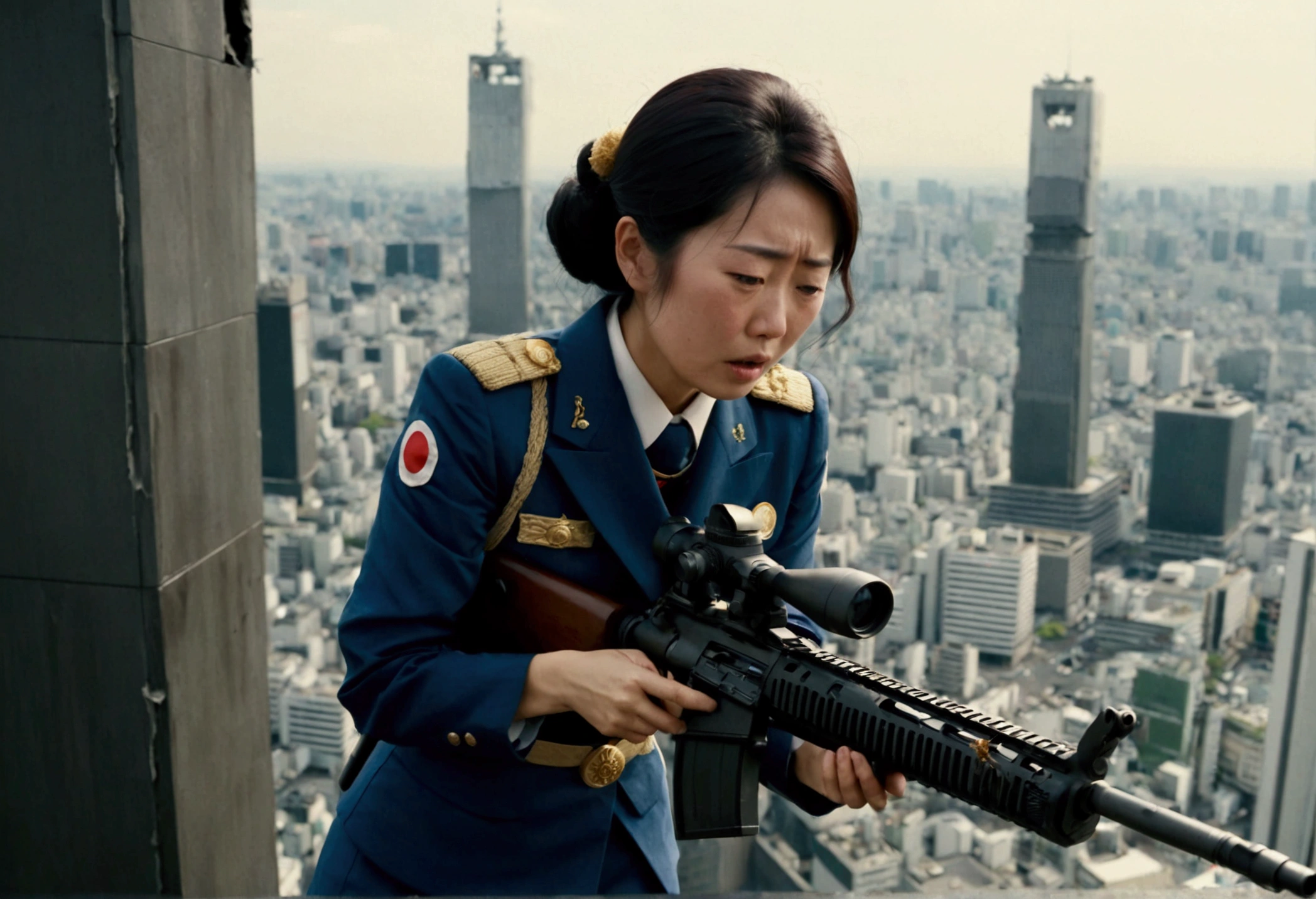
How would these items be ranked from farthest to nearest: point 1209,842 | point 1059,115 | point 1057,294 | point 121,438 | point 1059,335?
1. point 1059,335
2. point 1057,294
3. point 1059,115
4. point 121,438
5. point 1209,842

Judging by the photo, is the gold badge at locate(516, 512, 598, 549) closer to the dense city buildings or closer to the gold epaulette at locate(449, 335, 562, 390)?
the gold epaulette at locate(449, 335, 562, 390)

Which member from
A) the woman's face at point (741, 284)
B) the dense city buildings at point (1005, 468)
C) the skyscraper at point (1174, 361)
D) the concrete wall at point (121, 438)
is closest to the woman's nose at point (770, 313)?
the woman's face at point (741, 284)

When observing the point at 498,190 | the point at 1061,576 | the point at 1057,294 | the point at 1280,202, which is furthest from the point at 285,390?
the point at 1280,202

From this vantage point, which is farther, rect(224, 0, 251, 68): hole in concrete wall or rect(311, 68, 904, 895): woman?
rect(224, 0, 251, 68): hole in concrete wall

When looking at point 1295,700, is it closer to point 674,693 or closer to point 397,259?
point 674,693

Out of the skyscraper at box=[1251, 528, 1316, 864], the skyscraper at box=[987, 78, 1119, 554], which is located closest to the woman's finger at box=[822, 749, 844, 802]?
the skyscraper at box=[1251, 528, 1316, 864]

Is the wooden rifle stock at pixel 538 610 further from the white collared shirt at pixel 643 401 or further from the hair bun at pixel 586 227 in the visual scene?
the hair bun at pixel 586 227

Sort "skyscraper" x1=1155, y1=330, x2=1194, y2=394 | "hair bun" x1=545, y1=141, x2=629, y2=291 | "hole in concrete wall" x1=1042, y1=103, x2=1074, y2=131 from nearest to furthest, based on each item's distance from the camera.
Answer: "hair bun" x1=545, y1=141, x2=629, y2=291 < "hole in concrete wall" x1=1042, y1=103, x2=1074, y2=131 < "skyscraper" x1=1155, y1=330, x2=1194, y2=394
